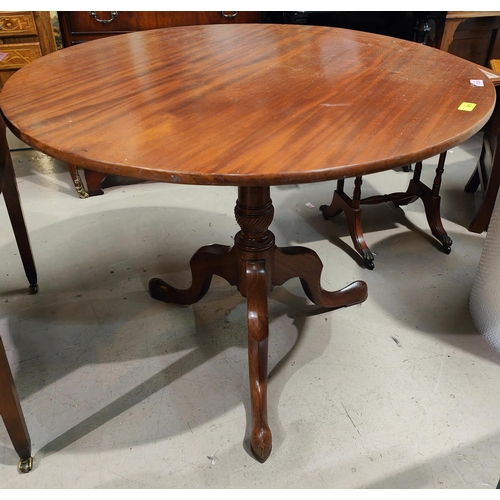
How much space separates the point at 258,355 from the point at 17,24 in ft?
6.43

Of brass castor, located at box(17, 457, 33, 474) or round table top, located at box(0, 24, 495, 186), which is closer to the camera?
round table top, located at box(0, 24, 495, 186)

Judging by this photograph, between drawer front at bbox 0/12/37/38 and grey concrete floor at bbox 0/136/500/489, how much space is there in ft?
2.78

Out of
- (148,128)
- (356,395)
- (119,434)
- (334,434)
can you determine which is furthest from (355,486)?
(148,128)

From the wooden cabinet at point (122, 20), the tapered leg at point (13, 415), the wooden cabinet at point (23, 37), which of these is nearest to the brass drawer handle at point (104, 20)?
the wooden cabinet at point (122, 20)

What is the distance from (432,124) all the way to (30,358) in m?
1.36

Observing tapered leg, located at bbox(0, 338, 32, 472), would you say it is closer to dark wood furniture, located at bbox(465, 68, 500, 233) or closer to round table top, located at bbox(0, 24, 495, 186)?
round table top, located at bbox(0, 24, 495, 186)

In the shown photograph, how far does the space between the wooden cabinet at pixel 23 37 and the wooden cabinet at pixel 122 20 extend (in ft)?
0.31

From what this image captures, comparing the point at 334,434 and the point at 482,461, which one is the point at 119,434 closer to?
→ the point at 334,434

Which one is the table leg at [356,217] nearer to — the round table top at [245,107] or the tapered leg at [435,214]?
the tapered leg at [435,214]

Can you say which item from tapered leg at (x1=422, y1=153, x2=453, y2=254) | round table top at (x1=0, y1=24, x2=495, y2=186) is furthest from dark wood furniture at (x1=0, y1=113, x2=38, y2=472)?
tapered leg at (x1=422, y1=153, x2=453, y2=254)

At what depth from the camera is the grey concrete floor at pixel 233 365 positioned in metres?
1.31

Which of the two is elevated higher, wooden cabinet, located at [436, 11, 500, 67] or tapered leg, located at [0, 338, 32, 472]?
wooden cabinet, located at [436, 11, 500, 67]

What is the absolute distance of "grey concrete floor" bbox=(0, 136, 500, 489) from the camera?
4.29 feet

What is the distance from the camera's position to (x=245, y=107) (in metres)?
1.12
